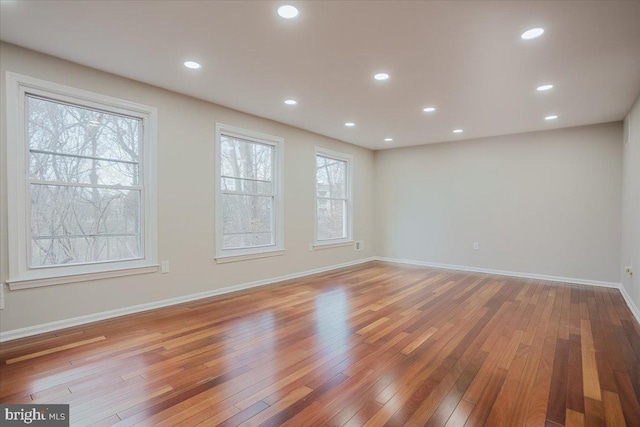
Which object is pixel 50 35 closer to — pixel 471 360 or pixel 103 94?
pixel 103 94

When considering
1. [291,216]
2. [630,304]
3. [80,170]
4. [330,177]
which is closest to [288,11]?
[80,170]

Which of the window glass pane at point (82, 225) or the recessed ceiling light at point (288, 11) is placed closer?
the recessed ceiling light at point (288, 11)

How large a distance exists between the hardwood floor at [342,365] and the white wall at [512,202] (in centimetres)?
154

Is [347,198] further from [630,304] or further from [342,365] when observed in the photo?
[342,365]

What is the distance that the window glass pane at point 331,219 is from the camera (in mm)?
6145

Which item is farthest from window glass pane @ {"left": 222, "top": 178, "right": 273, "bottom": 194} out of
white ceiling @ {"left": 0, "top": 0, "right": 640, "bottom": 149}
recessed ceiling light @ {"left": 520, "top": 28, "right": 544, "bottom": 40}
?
recessed ceiling light @ {"left": 520, "top": 28, "right": 544, "bottom": 40}

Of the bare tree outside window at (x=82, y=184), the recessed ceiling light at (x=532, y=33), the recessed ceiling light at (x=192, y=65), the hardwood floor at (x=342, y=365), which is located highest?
the recessed ceiling light at (x=192, y=65)

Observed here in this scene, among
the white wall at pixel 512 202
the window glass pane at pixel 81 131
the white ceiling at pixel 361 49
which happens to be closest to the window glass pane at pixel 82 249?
the window glass pane at pixel 81 131

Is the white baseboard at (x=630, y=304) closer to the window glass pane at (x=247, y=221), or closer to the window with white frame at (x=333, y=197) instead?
the window with white frame at (x=333, y=197)

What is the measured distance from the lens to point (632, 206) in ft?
12.8

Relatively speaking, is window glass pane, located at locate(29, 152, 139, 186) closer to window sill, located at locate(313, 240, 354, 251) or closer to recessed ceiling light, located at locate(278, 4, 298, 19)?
recessed ceiling light, located at locate(278, 4, 298, 19)

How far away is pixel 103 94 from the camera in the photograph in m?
3.29

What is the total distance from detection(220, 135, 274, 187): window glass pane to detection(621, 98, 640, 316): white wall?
14.9 feet

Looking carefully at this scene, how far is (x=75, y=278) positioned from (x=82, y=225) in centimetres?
51
